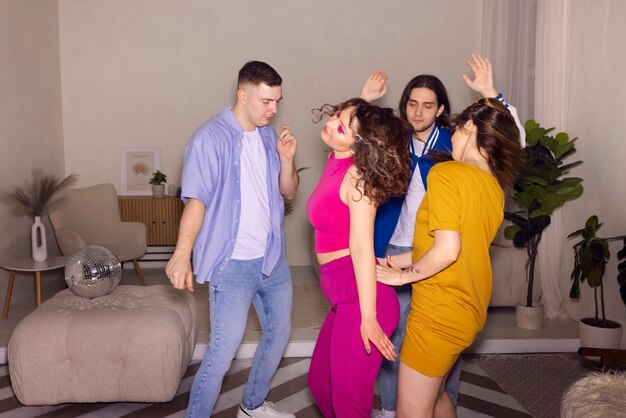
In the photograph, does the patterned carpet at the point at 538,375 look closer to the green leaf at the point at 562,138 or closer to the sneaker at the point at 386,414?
the sneaker at the point at 386,414

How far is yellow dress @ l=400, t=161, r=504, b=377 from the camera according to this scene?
6.40ft

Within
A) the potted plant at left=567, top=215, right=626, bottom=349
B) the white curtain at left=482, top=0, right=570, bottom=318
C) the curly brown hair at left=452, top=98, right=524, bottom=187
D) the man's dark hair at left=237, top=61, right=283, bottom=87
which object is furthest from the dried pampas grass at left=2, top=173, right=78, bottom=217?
the curly brown hair at left=452, top=98, right=524, bottom=187

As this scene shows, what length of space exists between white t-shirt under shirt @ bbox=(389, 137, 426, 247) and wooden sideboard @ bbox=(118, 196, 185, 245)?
401 cm

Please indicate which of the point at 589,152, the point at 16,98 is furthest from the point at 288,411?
the point at 16,98

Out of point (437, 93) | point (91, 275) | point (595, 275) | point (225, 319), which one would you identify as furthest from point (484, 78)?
point (91, 275)

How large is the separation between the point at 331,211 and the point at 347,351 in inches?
17.2

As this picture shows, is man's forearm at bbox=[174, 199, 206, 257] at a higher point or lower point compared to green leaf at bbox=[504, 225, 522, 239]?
higher

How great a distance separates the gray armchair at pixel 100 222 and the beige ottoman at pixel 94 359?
2422mm

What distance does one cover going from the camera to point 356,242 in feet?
6.51

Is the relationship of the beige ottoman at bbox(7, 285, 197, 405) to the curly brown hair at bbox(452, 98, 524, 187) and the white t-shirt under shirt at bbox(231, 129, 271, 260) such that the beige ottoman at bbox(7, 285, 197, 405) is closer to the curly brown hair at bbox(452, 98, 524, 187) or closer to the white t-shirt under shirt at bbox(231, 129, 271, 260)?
the white t-shirt under shirt at bbox(231, 129, 271, 260)

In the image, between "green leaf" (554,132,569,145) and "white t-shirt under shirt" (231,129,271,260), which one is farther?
"green leaf" (554,132,569,145)

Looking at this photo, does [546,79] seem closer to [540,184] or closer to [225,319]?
[540,184]

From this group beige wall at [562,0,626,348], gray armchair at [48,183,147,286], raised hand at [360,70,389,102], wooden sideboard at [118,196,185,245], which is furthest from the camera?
wooden sideboard at [118,196,185,245]

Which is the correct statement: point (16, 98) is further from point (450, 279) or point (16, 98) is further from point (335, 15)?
point (450, 279)
